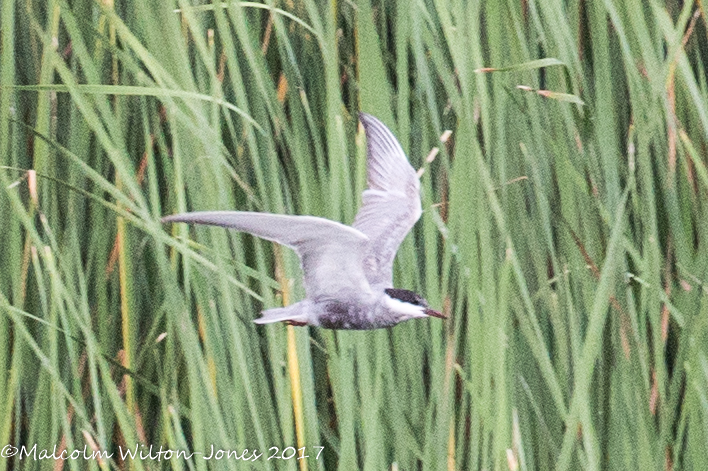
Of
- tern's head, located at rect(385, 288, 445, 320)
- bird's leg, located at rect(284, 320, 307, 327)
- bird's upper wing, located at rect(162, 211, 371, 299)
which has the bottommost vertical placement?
bird's leg, located at rect(284, 320, 307, 327)

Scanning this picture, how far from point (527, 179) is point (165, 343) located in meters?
0.41

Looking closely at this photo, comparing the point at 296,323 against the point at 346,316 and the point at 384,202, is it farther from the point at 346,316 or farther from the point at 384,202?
the point at 384,202

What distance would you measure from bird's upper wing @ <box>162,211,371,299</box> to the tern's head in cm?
3

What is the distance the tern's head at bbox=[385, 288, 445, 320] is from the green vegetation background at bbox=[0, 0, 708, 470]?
0.16 feet

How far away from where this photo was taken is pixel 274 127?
92cm

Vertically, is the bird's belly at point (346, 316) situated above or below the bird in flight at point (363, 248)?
below

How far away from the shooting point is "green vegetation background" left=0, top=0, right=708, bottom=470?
0.80 m

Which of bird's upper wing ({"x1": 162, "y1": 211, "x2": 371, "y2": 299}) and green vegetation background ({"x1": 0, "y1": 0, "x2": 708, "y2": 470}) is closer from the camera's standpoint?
bird's upper wing ({"x1": 162, "y1": 211, "x2": 371, "y2": 299})

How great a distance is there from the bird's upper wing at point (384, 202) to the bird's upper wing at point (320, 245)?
35mm

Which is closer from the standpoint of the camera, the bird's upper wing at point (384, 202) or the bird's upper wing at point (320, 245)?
the bird's upper wing at point (320, 245)

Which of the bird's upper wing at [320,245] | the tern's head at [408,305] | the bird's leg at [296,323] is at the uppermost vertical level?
Result: the bird's upper wing at [320,245]

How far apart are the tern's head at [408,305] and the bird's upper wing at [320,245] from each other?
3cm

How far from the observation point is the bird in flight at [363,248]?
69 cm

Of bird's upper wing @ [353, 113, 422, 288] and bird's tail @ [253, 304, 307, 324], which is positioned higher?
bird's upper wing @ [353, 113, 422, 288]
